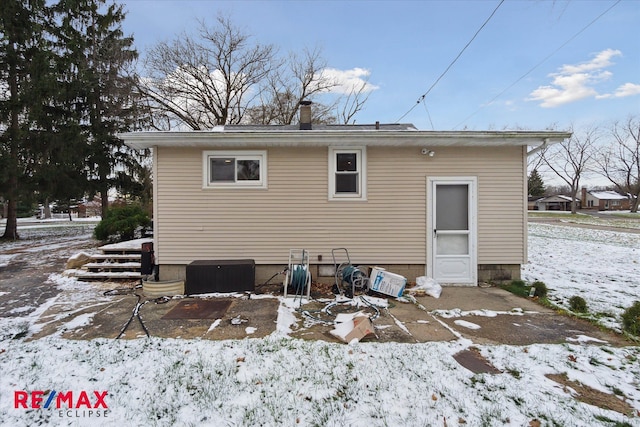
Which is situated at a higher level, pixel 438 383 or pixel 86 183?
pixel 86 183

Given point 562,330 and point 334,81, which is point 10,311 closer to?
point 562,330

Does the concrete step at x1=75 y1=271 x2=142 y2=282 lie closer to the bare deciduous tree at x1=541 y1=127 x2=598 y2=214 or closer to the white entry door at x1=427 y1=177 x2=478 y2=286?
the white entry door at x1=427 y1=177 x2=478 y2=286

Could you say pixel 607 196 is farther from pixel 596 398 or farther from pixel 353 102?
pixel 596 398

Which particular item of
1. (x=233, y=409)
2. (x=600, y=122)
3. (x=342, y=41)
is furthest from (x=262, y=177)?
(x=600, y=122)

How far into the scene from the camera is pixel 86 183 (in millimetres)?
12195

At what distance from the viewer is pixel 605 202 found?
55312mm

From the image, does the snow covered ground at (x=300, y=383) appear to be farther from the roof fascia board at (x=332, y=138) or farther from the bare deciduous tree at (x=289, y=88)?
the bare deciduous tree at (x=289, y=88)

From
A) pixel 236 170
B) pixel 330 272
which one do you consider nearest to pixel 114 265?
pixel 236 170

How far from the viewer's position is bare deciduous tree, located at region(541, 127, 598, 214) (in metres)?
33.6

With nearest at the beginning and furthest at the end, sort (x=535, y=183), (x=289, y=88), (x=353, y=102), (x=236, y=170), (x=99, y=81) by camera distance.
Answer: (x=236, y=170) < (x=99, y=81) < (x=289, y=88) < (x=353, y=102) < (x=535, y=183)

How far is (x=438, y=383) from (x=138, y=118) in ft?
49.3

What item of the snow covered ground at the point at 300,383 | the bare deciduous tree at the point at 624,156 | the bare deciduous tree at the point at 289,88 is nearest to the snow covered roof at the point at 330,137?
the snow covered ground at the point at 300,383

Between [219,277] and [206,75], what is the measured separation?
536 inches

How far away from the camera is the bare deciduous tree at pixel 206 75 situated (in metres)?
14.3
